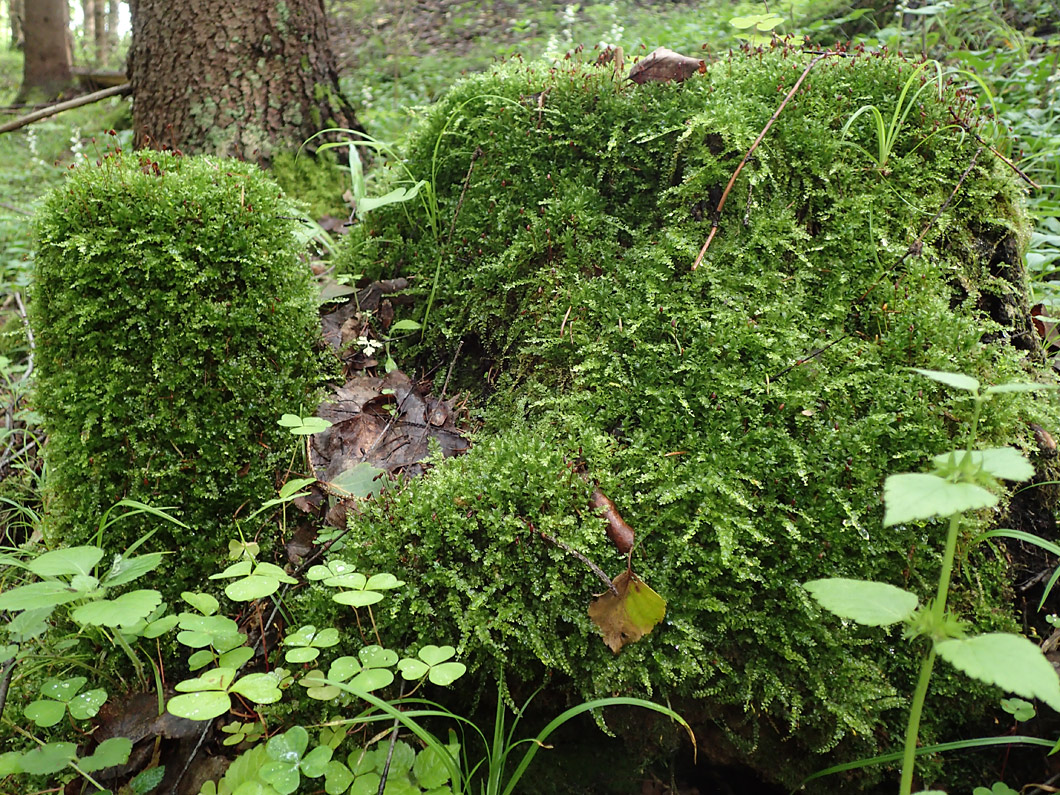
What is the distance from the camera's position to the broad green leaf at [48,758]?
1.40 metres

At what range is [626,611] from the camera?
5.06 feet

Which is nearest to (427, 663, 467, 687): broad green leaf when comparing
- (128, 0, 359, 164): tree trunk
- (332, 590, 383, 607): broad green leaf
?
(332, 590, 383, 607): broad green leaf

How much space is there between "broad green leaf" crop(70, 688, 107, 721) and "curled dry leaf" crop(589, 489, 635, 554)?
1.38 m

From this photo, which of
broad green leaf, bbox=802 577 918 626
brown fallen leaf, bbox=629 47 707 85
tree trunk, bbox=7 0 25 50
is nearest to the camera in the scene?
broad green leaf, bbox=802 577 918 626

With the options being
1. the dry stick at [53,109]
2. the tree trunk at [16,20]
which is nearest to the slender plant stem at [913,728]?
the dry stick at [53,109]

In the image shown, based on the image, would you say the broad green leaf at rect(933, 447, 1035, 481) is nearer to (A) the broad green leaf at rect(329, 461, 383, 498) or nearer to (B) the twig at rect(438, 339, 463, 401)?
(A) the broad green leaf at rect(329, 461, 383, 498)

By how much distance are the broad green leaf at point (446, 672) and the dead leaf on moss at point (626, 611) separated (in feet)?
1.23

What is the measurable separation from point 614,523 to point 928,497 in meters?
0.82

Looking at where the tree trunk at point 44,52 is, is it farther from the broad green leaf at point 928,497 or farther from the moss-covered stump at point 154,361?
the broad green leaf at point 928,497

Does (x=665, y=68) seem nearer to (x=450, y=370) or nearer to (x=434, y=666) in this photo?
(x=450, y=370)

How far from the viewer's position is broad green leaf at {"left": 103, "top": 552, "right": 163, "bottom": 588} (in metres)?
1.52

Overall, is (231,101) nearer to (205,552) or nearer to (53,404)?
(53,404)

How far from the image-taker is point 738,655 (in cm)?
163

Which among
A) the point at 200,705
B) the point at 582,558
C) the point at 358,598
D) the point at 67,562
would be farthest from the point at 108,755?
the point at 582,558
